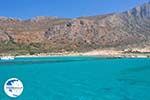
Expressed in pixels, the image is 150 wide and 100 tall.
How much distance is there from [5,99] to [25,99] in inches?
59.5

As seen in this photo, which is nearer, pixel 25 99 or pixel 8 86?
pixel 8 86

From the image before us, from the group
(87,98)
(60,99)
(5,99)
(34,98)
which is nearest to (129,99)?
(87,98)

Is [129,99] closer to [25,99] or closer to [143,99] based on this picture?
[143,99]

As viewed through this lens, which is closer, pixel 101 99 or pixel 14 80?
pixel 14 80

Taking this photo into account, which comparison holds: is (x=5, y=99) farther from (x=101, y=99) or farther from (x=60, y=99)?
(x=101, y=99)

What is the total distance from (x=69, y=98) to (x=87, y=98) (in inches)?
55.4

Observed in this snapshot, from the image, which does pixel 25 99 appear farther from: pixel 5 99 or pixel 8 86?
pixel 8 86

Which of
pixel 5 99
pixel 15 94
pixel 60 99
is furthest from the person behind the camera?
pixel 60 99

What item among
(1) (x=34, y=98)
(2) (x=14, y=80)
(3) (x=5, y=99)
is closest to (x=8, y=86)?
(2) (x=14, y=80)

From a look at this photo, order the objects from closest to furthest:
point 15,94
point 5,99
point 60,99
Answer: point 15,94 → point 5,99 → point 60,99

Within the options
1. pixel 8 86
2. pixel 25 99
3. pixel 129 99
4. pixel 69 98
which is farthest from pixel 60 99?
pixel 8 86

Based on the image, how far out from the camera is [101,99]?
28625 mm

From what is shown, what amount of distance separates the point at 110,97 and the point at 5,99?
841 centimetres

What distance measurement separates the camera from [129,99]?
28.8m
